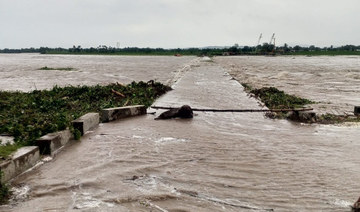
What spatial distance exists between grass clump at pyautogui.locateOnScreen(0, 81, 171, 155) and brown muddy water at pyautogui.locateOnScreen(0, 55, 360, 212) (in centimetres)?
90

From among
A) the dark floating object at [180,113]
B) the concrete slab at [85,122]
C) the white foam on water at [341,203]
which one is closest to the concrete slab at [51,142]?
the concrete slab at [85,122]

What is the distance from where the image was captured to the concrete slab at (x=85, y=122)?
982 cm

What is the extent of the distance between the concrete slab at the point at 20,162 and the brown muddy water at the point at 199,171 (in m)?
0.16

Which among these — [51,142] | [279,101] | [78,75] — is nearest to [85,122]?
[51,142]

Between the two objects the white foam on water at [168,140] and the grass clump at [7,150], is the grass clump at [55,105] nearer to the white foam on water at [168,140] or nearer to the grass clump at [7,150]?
the grass clump at [7,150]

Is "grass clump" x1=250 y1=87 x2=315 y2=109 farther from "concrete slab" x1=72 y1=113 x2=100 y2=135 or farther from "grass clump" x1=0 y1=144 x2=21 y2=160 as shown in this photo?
"grass clump" x1=0 y1=144 x2=21 y2=160

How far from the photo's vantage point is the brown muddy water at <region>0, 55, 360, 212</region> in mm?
5477

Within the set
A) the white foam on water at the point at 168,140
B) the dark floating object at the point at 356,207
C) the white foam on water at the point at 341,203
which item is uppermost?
the dark floating object at the point at 356,207

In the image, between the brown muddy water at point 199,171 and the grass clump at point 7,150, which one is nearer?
the brown muddy water at point 199,171

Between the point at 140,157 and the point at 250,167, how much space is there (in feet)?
7.63

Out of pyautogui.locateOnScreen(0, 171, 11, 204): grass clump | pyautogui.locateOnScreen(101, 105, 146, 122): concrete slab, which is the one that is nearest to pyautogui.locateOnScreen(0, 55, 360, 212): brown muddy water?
pyautogui.locateOnScreen(0, 171, 11, 204): grass clump

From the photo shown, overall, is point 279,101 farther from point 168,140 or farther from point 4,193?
point 4,193

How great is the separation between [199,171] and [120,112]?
629 cm

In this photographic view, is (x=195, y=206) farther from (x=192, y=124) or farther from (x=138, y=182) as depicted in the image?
(x=192, y=124)
